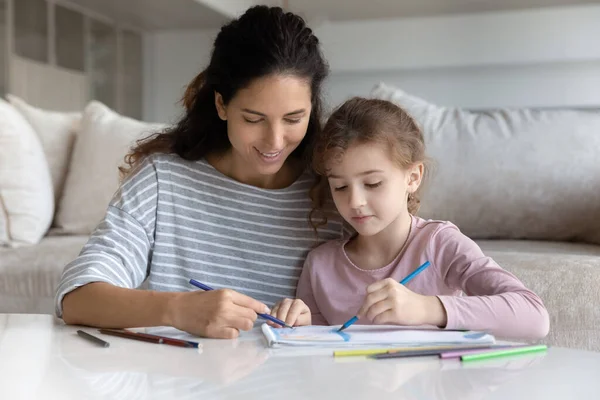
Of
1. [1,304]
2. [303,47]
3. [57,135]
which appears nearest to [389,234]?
[303,47]

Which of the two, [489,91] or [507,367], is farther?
[489,91]

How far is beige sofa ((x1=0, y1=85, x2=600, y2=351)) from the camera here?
2258 millimetres

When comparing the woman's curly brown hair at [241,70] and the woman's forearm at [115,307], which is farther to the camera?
the woman's curly brown hair at [241,70]

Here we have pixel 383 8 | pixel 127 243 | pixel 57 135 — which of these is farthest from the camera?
pixel 383 8

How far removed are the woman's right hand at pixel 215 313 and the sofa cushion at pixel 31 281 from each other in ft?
4.42

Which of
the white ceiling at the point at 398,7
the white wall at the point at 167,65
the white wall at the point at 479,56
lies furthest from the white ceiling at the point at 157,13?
the white wall at the point at 479,56

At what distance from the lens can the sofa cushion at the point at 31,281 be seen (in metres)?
2.31

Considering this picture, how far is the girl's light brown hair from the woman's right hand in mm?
389

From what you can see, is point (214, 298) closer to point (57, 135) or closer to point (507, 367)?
point (507, 367)

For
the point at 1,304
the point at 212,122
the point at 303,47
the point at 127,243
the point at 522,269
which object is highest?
the point at 303,47

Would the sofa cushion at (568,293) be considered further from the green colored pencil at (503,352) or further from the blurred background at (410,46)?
the blurred background at (410,46)

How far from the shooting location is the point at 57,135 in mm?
2943

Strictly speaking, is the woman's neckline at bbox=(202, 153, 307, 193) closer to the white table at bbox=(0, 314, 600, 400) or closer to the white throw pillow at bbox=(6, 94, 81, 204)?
the white table at bbox=(0, 314, 600, 400)

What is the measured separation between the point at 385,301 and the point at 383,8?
17.0ft
